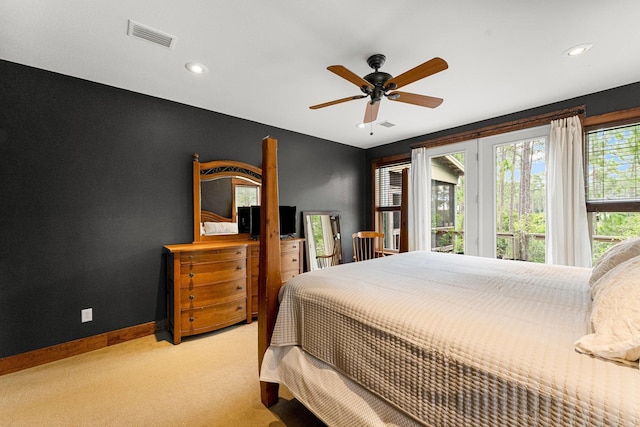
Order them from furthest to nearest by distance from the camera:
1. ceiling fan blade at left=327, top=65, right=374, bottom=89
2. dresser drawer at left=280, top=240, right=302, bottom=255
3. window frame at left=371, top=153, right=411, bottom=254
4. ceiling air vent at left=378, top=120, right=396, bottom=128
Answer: window frame at left=371, top=153, right=411, bottom=254, ceiling air vent at left=378, top=120, right=396, bottom=128, dresser drawer at left=280, top=240, right=302, bottom=255, ceiling fan blade at left=327, top=65, right=374, bottom=89

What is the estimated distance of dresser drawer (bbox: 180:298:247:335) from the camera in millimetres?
2776

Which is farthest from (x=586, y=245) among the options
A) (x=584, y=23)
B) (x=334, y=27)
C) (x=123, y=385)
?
(x=123, y=385)

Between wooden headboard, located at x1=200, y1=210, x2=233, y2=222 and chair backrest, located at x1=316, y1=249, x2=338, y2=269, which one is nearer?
wooden headboard, located at x1=200, y1=210, x2=233, y2=222

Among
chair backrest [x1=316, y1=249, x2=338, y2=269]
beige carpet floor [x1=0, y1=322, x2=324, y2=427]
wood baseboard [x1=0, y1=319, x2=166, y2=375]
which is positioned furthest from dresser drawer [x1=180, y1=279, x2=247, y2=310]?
chair backrest [x1=316, y1=249, x2=338, y2=269]

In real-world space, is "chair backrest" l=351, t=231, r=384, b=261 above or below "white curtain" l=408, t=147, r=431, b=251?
below

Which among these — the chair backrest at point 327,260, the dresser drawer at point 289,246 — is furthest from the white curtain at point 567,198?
the dresser drawer at point 289,246

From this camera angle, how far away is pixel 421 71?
6.28 feet

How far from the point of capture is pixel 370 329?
4.08 ft

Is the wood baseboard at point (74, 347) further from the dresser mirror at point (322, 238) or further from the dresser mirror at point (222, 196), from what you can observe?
the dresser mirror at point (322, 238)

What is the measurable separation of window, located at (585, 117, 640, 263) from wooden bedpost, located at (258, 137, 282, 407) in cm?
355

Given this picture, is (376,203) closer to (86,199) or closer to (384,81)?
(384,81)

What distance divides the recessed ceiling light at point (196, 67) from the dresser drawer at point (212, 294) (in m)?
2.08

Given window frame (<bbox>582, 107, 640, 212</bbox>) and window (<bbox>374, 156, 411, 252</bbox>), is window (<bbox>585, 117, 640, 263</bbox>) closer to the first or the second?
window frame (<bbox>582, 107, 640, 212</bbox>)

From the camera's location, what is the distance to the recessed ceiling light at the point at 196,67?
2.35 metres
